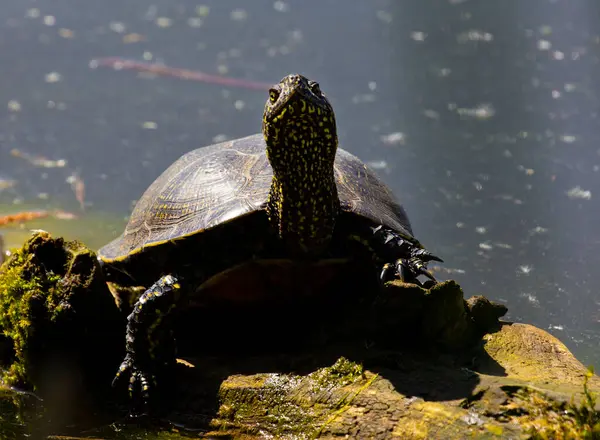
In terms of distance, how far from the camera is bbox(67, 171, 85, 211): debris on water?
18.8 feet

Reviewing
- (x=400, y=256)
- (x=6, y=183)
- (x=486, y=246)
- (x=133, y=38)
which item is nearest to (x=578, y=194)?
(x=486, y=246)

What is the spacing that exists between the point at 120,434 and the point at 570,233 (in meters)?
3.02

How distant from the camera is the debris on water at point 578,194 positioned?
15.5ft

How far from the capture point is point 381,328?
7.98 ft

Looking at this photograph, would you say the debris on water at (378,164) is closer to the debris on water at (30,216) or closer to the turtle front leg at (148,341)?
the debris on water at (30,216)

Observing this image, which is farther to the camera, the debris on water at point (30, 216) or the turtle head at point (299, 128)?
the debris on water at point (30, 216)

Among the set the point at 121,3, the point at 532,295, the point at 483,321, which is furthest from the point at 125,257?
the point at 121,3

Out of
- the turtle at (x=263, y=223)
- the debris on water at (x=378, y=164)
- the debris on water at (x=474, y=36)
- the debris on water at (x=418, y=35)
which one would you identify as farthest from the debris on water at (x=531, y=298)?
the debris on water at (x=418, y=35)

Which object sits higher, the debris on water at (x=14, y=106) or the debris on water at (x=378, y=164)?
the debris on water at (x=14, y=106)

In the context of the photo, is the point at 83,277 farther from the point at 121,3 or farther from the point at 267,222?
the point at 121,3

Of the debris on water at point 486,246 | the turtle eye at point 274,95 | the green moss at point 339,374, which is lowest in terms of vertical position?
the green moss at point 339,374

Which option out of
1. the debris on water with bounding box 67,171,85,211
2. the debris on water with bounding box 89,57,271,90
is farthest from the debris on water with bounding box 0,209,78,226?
the debris on water with bounding box 89,57,271,90

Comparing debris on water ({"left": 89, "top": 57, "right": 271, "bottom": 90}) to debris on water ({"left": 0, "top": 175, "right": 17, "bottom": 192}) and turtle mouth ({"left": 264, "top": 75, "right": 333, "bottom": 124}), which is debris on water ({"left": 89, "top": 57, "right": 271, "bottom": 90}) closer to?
debris on water ({"left": 0, "top": 175, "right": 17, "bottom": 192})

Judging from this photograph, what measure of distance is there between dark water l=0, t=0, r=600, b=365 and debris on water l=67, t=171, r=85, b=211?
6cm
